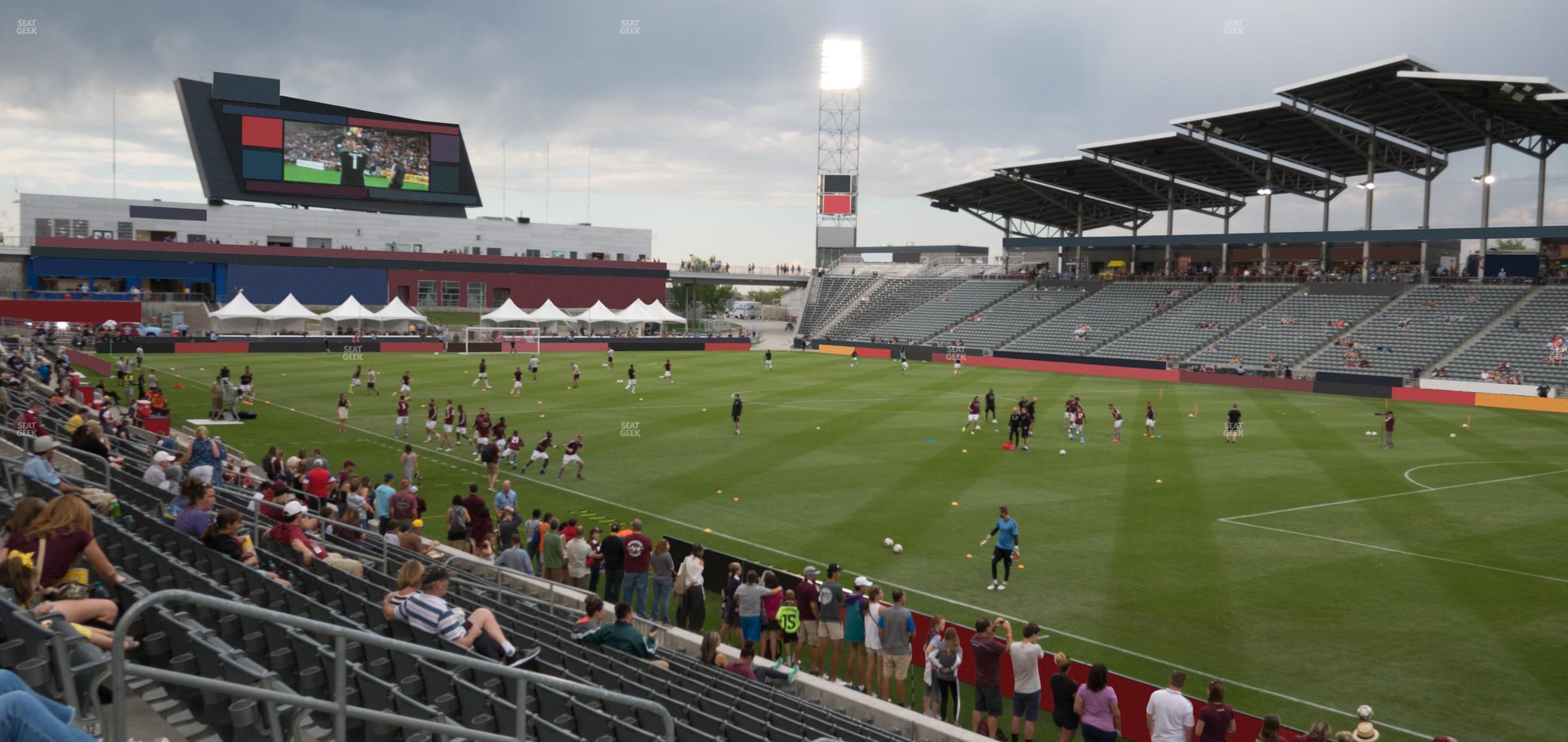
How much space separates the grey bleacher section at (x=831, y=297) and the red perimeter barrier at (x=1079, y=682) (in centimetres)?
8088

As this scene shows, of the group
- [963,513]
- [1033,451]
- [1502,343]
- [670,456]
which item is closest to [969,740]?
[963,513]

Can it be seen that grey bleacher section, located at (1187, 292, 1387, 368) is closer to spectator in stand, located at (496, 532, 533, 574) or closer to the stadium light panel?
the stadium light panel

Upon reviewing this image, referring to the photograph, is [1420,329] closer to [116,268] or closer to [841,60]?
[841,60]

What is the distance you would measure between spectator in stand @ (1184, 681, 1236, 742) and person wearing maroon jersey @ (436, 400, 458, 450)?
24.8 m

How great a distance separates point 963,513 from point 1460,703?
11189 millimetres

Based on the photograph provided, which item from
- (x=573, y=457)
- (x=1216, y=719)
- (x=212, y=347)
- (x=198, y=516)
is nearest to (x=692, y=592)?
(x=198, y=516)

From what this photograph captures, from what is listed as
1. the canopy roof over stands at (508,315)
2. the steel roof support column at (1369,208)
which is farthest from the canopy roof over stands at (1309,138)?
the canopy roof over stands at (508,315)

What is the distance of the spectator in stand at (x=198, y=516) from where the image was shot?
10195mm

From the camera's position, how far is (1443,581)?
18.3 m

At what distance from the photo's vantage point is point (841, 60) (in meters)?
96.9

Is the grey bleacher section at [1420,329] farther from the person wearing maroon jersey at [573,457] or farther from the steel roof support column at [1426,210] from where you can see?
the person wearing maroon jersey at [573,457]

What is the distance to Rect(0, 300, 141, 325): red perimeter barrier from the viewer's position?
6944cm

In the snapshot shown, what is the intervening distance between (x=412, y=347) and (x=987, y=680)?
6293 centimetres

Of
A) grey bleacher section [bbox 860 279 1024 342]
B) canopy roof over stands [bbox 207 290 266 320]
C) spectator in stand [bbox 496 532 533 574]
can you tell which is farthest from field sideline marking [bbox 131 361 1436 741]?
grey bleacher section [bbox 860 279 1024 342]
